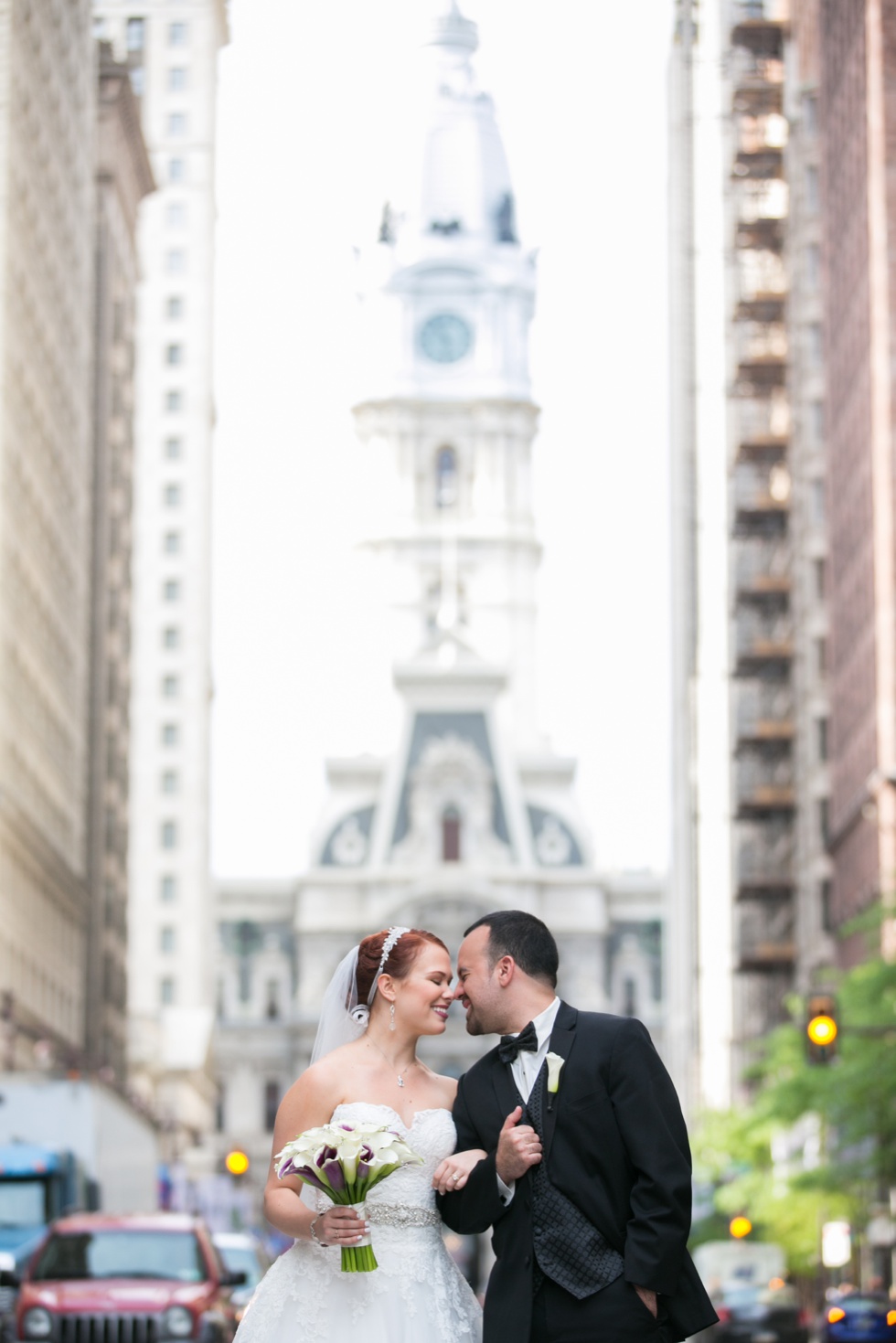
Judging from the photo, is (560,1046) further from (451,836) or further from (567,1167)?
(451,836)

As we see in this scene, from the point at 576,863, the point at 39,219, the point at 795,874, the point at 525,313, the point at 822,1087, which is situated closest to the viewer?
the point at 822,1087

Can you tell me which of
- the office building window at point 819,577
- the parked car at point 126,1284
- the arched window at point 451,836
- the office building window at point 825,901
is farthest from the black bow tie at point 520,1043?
the arched window at point 451,836

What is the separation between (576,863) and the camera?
155 m

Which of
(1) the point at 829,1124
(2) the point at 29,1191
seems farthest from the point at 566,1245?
(1) the point at 829,1124

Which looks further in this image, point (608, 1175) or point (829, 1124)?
point (829, 1124)

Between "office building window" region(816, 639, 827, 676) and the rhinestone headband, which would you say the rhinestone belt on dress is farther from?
"office building window" region(816, 639, 827, 676)

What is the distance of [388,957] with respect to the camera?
1078cm

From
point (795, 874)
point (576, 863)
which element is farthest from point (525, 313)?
point (795, 874)

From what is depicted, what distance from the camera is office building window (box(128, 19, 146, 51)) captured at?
14200 centimetres

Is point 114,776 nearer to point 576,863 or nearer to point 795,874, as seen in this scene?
point 795,874

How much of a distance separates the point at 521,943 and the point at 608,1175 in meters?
0.90

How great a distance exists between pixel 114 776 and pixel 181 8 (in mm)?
57654

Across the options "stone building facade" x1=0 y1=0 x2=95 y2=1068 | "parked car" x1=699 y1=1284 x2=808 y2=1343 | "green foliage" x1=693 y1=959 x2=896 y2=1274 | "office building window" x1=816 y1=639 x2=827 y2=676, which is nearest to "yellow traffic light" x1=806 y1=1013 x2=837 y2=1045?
"green foliage" x1=693 y1=959 x2=896 y2=1274

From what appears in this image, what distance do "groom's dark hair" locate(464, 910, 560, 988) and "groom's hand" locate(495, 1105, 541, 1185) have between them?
55 centimetres
